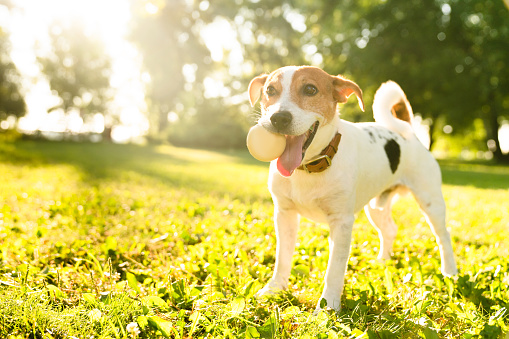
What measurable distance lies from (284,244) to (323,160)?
2.70 feet

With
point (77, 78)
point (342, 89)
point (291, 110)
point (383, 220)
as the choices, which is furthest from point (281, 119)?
point (77, 78)

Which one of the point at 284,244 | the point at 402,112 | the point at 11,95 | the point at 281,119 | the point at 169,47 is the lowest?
the point at 284,244

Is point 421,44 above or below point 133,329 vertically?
above

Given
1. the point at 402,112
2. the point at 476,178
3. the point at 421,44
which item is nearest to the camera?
the point at 402,112

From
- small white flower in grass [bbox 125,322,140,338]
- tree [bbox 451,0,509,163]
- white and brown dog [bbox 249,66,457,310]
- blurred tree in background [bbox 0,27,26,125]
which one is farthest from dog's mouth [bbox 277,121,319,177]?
blurred tree in background [bbox 0,27,26,125]

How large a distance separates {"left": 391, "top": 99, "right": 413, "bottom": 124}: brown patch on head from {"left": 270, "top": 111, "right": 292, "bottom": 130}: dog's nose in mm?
2240

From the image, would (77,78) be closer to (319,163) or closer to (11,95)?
(11,95)

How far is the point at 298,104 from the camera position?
3.03m

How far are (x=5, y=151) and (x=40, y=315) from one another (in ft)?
57.5

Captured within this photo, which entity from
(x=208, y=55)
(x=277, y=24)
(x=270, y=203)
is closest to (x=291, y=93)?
(x=270, y=203)

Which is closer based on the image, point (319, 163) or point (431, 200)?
point (319, 163)

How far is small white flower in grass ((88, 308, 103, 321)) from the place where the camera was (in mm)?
2297

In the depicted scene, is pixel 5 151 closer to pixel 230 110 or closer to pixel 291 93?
pixel 291 93

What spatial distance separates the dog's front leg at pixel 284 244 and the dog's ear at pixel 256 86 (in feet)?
3.69
